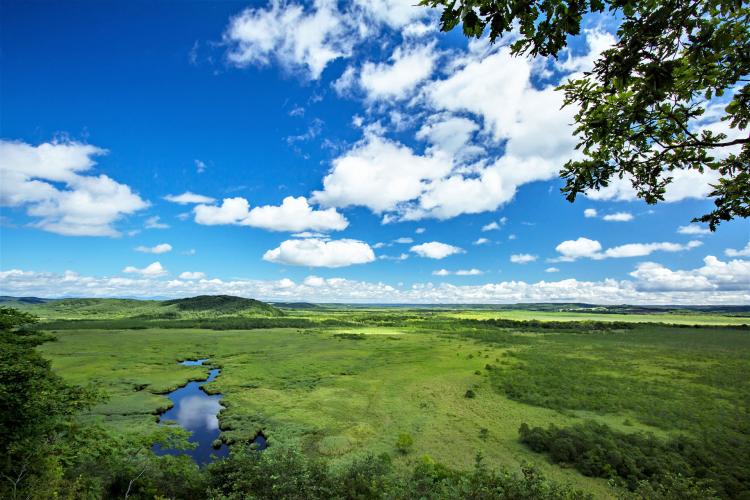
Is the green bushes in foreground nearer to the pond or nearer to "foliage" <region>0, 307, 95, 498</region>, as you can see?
the pond

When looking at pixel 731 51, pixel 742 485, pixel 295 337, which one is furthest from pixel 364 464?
pixel 295 337

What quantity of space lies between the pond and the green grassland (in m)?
1.18

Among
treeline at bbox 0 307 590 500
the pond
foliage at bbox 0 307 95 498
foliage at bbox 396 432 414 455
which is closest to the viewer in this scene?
foliage at bbox 0 307 95 498

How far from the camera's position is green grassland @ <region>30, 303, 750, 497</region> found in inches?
1023

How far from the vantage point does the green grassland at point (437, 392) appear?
85.3 ft

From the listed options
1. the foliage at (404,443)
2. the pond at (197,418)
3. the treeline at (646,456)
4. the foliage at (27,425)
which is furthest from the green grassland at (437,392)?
the foliage at (27,425)

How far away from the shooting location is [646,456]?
22.0 metres

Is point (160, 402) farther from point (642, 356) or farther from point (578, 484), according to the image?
point (642, 356)

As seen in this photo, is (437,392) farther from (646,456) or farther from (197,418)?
(197,418)

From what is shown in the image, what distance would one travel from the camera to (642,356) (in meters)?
60.3

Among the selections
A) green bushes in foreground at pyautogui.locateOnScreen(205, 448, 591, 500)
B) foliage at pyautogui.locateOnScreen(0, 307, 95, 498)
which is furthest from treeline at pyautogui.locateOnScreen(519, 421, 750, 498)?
foliage at pyautogui.locateOnScreen(0, 307, 95, 498)

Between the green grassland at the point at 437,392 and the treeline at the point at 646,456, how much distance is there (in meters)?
0.84

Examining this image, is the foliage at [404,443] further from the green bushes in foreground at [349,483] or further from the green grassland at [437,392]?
→ the green bushes in foreground at [349,483]

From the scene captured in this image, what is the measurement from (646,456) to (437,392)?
19.4 m
